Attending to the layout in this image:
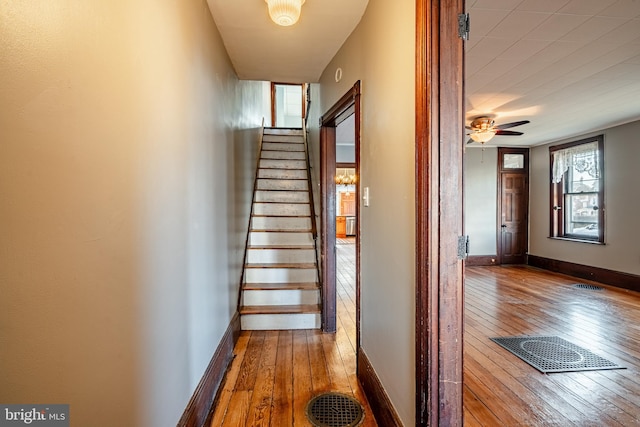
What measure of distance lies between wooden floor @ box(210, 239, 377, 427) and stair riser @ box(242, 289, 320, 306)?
298 millimetres

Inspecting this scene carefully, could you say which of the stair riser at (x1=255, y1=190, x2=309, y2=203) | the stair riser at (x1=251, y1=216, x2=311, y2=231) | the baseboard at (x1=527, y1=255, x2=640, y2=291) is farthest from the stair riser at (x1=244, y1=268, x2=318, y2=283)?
the baseboard at (x1=527, y1=255, x2=640, y2=291)

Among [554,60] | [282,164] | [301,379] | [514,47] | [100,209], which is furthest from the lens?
[282,164]

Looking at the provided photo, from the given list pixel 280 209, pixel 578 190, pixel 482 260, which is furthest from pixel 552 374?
pixel 578 190

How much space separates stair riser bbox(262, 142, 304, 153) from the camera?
5.19 metres

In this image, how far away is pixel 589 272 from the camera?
5.13 metres

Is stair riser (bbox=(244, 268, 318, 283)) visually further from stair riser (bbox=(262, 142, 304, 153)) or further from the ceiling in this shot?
stair riser (bbox=(262, 142, 304, 153))

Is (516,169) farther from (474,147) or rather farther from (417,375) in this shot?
(417,375)

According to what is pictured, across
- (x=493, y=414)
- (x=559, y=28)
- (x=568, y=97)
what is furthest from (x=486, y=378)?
(x=568, y=97)

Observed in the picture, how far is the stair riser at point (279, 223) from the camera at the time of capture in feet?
12.7

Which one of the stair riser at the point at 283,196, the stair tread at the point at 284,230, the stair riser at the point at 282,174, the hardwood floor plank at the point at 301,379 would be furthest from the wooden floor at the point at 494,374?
the stair riser at the point at 282,174

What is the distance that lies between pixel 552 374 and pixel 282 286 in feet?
7.68

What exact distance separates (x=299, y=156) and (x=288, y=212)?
133 centimetres

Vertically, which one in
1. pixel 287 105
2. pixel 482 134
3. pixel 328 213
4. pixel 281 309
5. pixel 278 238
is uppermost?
pixel 287 105

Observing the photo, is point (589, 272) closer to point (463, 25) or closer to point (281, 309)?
point (281, 309)
